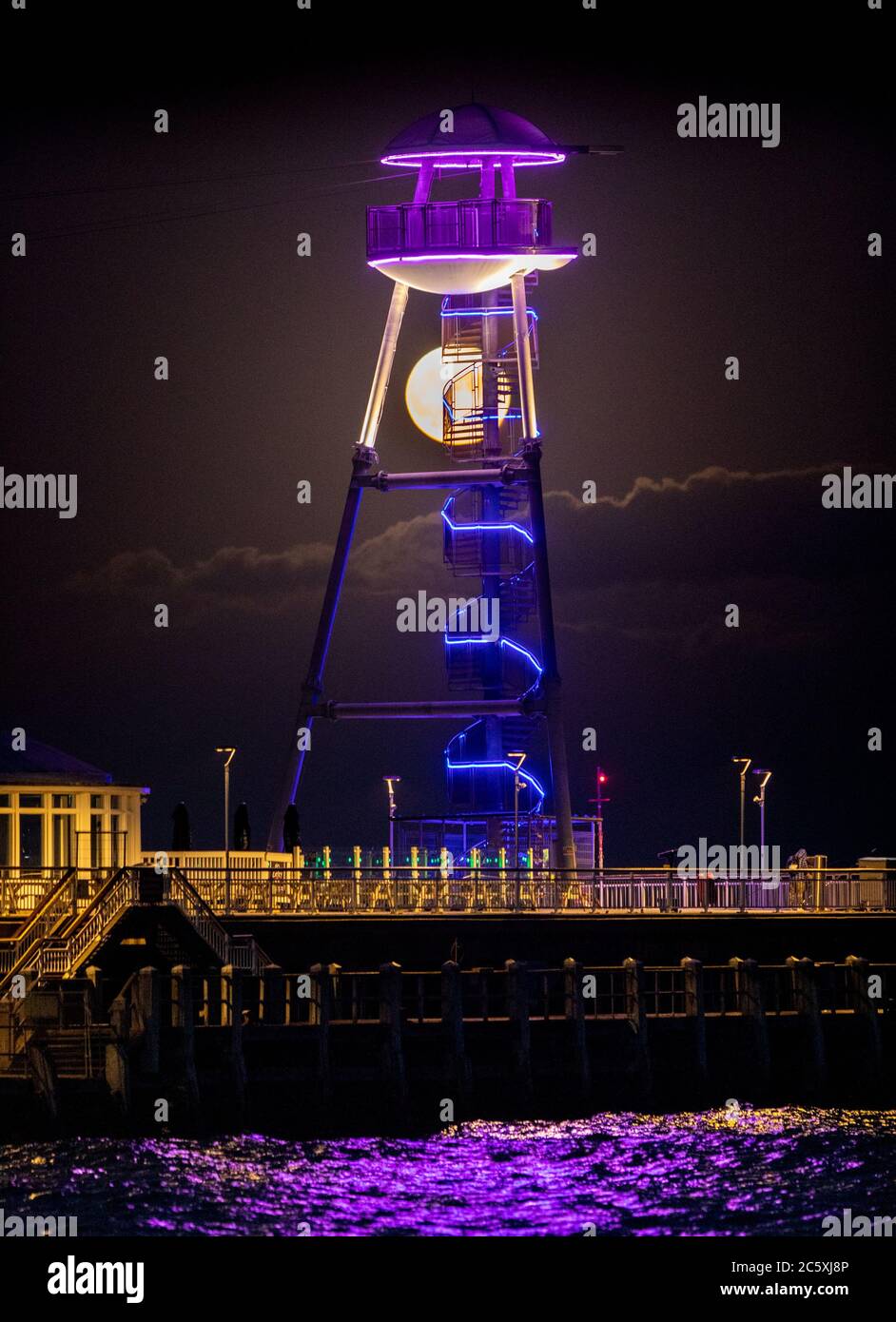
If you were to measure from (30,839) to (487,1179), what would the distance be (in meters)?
23.1

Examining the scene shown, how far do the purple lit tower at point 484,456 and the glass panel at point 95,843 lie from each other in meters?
9.26

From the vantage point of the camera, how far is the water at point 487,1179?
35.8 meters

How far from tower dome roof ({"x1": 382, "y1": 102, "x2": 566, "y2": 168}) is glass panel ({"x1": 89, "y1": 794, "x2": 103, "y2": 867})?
21.7m

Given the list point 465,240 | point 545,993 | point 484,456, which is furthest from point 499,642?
point 545,993

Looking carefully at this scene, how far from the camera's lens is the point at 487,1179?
38.9m

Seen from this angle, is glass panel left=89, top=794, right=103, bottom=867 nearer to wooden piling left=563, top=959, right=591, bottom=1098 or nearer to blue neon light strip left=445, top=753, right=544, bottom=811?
wooden piling left=563, top=959, right=591, bottom=1098

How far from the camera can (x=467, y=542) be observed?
68375 millimetres

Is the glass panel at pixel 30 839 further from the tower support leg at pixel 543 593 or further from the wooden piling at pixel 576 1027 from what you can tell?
the wooden piling at pixel 576 1027

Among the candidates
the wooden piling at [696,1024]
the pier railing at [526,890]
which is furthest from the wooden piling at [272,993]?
the wooden piling at [696,1024]

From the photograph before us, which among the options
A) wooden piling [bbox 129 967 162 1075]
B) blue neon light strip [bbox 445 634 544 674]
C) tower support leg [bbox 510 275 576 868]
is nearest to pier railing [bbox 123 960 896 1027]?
wooden piling [bbox 129 967 162 1075]
